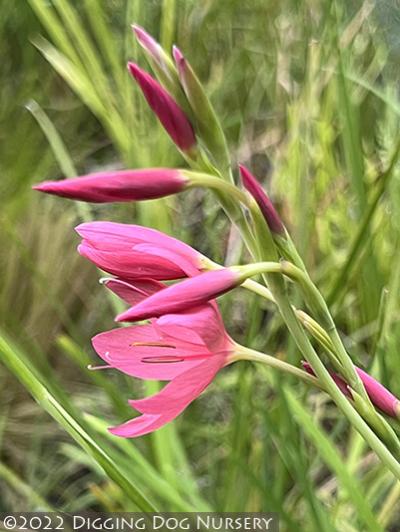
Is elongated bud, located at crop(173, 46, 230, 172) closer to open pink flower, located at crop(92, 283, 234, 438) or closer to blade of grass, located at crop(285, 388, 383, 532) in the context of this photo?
open pink flower, located at crop(92, 283, 234, 438)

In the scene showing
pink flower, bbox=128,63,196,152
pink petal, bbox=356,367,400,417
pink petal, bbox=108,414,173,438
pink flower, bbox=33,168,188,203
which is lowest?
pink petal, bbox=108,414,173,438

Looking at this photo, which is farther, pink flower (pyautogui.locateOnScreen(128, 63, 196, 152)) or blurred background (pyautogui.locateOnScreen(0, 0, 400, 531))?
blurred background (pyautogui.locateOnScreen(0, 0, 400, 531))

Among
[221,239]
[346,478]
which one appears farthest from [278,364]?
[221,239]

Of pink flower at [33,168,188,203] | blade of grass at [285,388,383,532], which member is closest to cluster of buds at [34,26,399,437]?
pink flower at [33,168,188,203]

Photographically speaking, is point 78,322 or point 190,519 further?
point 78,322

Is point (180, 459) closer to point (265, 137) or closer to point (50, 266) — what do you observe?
point (50, 266)

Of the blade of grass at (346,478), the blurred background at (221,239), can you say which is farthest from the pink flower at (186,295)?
the blade of grass at (346,478)

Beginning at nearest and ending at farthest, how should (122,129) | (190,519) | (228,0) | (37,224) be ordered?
(190,519) < (122,129) < (37,224) < (228,0)

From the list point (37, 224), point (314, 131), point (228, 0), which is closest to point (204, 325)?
point (314, 131)
